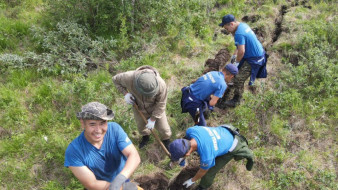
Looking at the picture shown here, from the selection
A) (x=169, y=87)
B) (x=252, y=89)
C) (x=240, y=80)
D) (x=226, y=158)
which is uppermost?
(x=240, y=80)

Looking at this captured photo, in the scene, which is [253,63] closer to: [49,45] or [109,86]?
[109,86]

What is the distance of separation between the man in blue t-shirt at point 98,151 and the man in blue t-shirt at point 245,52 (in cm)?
278

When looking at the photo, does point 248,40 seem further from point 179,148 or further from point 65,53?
point 65,53

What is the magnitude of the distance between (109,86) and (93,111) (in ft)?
7.85

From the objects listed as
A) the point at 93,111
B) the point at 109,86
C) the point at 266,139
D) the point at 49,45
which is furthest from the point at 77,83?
the point at 266,139

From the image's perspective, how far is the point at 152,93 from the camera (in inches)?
106

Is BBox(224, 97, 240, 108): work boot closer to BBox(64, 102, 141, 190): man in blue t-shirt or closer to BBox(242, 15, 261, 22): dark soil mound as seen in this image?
BBox(64, 102, 141, 190): man in blue t-shirt

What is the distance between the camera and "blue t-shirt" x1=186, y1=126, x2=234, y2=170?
2.55 m

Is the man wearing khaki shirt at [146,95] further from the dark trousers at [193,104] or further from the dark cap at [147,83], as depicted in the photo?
the dark trousers at [193,104]

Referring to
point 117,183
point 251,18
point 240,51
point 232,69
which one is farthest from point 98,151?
point 251,18

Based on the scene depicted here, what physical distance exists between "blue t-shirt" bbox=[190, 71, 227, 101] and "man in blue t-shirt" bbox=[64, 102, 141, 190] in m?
1.63

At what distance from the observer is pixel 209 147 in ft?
8.43

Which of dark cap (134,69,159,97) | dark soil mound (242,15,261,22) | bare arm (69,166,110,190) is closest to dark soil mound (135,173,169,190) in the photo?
bare arm (69,166,110,190)

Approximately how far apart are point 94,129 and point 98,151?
281 mm
